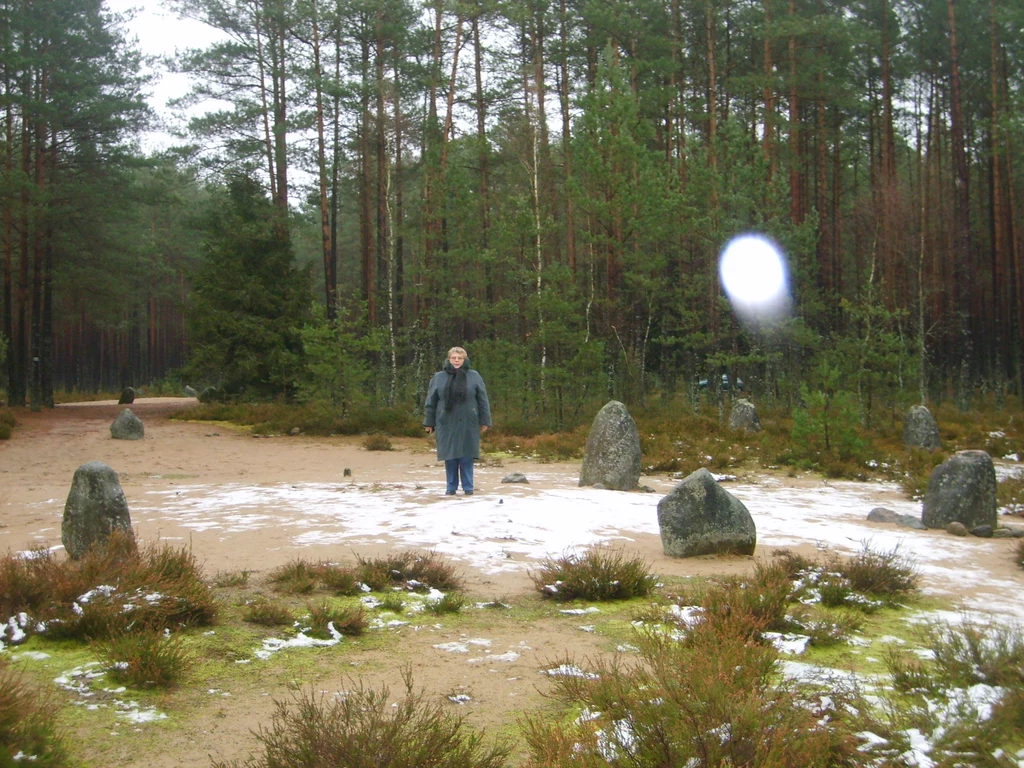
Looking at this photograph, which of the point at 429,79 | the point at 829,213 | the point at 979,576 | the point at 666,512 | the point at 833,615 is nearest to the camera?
the point at 833,615

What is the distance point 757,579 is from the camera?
20.2 feet

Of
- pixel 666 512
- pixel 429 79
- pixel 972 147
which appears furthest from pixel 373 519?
pixel 972 147

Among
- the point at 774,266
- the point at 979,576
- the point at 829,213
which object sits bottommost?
the point at 979,576

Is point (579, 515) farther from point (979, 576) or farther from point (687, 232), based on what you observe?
point (687, 232)

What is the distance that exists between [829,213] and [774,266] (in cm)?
1271

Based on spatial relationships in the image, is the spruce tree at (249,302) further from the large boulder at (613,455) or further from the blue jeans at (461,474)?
the blue jeans at (461,474)

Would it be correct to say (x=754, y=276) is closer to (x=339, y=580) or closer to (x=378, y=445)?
(x=378, y=445)

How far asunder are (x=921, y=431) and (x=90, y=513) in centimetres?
1566

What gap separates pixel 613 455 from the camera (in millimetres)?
12398

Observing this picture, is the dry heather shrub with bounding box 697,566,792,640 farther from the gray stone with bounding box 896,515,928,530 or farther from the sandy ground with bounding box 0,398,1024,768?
the gray stone with bounding box 896,515,928,530

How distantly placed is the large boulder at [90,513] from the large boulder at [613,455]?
689 cm

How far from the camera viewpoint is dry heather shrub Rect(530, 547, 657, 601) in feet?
20.8

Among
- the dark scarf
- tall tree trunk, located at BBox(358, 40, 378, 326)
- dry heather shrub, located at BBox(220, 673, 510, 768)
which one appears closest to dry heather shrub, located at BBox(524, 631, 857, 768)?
dry heather shrub, located at BBox(220, 673, 510, 768)

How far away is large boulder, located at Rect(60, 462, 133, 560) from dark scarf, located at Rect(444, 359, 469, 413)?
497 cm
